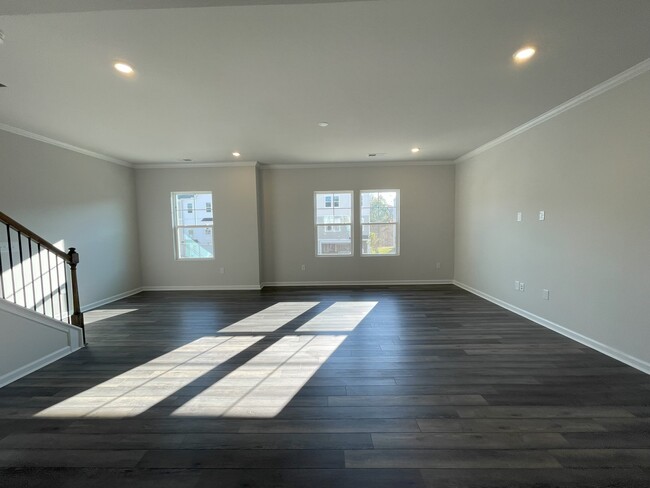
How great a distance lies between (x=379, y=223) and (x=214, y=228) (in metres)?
3.64

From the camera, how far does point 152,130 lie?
3.77m

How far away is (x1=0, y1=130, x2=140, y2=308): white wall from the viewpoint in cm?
369

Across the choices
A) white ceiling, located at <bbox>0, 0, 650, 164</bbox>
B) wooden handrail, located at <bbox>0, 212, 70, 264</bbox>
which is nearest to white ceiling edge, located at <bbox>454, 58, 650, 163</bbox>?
white ceiling, located at <bbox>0, 0, 650, 164</bbox>

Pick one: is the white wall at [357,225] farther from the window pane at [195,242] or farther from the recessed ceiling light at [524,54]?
the recessed ceiling light at [524,54]

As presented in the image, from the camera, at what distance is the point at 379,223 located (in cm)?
616

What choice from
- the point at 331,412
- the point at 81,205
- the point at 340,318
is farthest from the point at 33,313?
the point at 340,318

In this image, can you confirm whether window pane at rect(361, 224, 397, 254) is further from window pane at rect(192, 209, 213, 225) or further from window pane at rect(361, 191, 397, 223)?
window pane at rect(192, 209, 213, 225)

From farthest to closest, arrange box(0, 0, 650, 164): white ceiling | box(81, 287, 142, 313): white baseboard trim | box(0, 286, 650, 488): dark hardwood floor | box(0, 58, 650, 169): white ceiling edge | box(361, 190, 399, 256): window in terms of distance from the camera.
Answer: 1. box(361, 190, 399, 256): window
2. box(81, 287, 142, 313): white baseboard trim
3. box(0, 58, 650, 169): white ceiling edge
4. box(0, 0, 650, 164): white ceiling
5. box(0, 286, 650, 488): dark hardwood floor

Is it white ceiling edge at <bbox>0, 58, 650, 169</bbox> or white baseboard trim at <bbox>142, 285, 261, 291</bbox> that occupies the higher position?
white ceiling edge at <bbox>0, 58, 650, 169</bbox>

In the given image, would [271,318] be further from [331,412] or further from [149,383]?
[331,412]

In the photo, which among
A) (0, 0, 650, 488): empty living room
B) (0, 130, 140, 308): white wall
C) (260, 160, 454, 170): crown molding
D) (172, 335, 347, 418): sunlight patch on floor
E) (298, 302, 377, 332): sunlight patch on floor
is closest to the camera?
(0, 0, 650, 488): empty living room

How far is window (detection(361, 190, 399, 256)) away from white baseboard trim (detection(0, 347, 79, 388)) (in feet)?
16.3

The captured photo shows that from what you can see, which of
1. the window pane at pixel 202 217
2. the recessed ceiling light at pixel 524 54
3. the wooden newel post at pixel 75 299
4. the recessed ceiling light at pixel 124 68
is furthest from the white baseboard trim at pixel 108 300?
the recessed ceiling light at pixel 524 54

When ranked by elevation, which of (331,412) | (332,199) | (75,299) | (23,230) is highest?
(332,199)
